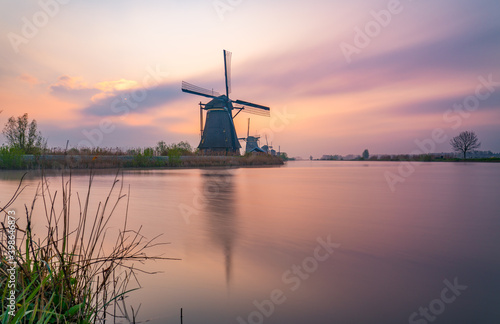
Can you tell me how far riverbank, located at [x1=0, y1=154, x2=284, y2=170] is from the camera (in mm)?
19562

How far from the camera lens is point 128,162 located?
80.7 feet

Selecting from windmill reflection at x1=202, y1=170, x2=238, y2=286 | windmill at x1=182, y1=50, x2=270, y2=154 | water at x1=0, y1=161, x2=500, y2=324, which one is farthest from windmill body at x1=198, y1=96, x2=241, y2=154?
water at x1=0, y1=161, x2=500, y2=324

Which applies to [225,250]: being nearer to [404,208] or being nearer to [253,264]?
[253,264]

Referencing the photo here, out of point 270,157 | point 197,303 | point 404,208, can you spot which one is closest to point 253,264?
point 197,303

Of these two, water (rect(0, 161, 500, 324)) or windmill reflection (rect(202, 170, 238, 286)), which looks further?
windmill reflection (rect(202, 170, 238, 286))

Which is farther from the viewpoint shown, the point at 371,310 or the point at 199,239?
the point at 199,239

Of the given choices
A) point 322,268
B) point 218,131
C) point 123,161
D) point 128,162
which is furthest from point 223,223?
point 218,131

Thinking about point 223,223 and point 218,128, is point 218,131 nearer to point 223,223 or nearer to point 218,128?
point 218,128

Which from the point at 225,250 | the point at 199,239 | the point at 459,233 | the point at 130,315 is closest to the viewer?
the point at 130,315

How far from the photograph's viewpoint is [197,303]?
94.4 inches

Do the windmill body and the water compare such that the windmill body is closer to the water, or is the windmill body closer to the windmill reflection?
the windmill reflection

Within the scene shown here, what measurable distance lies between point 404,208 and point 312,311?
614 centimetres

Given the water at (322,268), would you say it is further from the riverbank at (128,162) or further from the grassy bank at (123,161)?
the riverbank at (128,162)

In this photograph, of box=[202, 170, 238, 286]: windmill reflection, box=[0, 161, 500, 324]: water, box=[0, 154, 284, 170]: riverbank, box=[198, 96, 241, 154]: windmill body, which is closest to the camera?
box=[0, 161, 500, 324]: water
